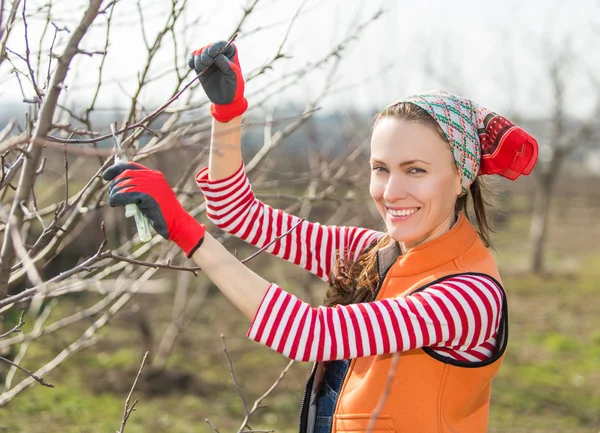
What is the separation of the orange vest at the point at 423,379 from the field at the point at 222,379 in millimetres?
2224

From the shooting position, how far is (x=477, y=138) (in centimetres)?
190

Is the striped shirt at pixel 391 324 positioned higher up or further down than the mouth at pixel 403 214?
further down

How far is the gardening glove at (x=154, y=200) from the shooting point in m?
1.53

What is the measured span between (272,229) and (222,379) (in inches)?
182

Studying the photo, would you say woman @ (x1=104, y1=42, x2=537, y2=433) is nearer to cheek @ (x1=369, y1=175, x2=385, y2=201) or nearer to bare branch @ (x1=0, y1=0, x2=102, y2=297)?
cheek @ (x1=369, y1=175, x2=385, y2=201)

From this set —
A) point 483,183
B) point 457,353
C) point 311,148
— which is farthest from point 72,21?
point 311,148

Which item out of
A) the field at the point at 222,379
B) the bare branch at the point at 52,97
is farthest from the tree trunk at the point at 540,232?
the bare branch at the point at 52,97

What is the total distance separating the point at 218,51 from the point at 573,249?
14355 millimetres

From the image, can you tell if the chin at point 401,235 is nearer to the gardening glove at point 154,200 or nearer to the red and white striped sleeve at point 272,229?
the red and white striped sleeve at point 272,229

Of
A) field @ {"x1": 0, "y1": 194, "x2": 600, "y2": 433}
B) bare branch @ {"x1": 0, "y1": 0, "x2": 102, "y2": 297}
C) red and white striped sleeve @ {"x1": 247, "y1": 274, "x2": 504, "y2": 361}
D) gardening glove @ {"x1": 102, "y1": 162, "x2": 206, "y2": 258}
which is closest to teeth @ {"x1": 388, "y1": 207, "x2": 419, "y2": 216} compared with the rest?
red and white striped sleeve @ {"x1": 247, "y1": 274, "x2": 504, "y2": 361}

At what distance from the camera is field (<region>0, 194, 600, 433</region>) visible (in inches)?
215

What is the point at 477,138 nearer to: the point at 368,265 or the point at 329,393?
the point at 368,265

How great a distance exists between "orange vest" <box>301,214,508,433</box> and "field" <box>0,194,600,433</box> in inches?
87.6

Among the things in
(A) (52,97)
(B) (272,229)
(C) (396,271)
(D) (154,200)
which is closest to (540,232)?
(B) (272,229)
